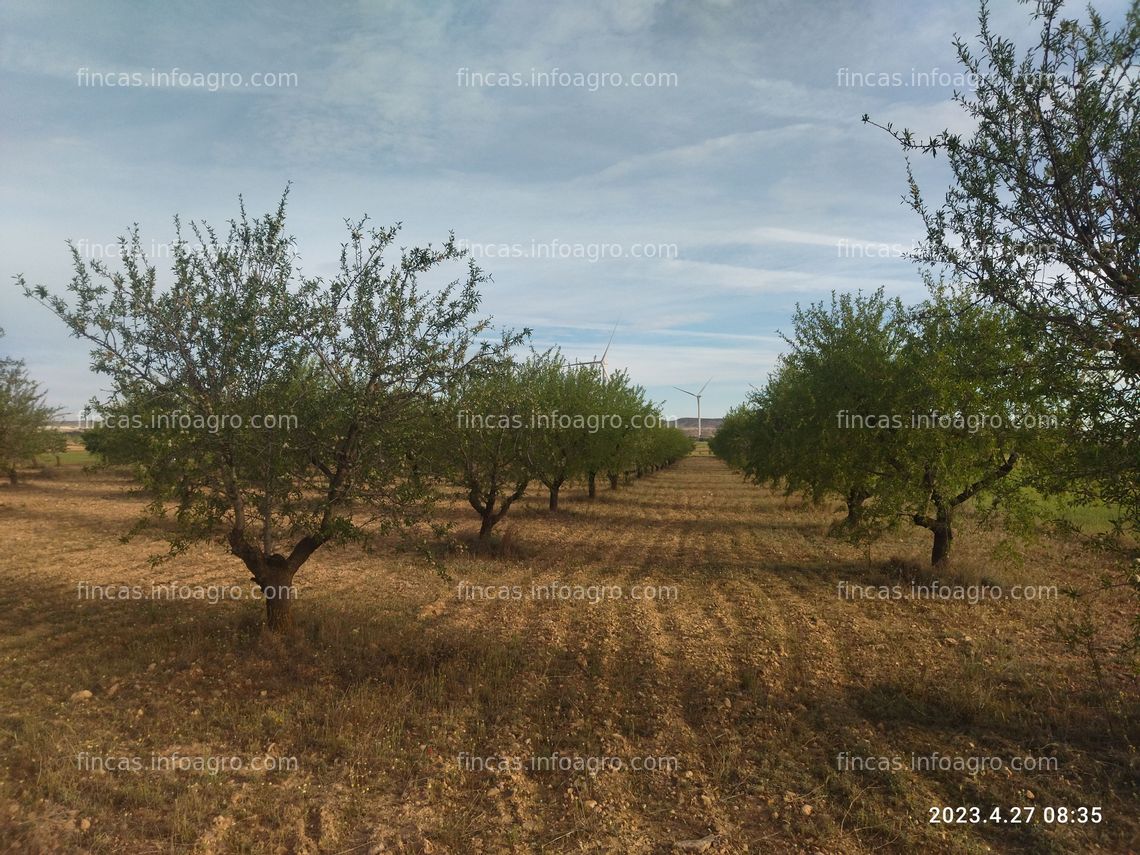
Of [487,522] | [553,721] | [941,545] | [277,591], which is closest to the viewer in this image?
[553,721]

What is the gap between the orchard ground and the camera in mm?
5637

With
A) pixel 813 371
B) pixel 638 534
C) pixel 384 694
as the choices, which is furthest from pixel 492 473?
pixel 384 694

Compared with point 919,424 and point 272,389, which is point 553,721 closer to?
point 272,389

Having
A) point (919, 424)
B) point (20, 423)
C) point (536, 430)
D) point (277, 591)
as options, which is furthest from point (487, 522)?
point (20, 423)

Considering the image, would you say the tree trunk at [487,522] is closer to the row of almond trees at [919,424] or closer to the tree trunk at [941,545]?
the row of almond trees at [919,424]

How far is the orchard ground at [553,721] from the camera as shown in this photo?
5637mm

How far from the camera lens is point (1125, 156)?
18.7ft

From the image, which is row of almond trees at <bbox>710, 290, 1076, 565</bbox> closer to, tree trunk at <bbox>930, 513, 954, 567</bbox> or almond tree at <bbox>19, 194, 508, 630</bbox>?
tree trunk at <bbox>930, 513, 954, 567</bbox>

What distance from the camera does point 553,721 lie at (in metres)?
7.89

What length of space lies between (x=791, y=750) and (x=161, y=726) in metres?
7.32

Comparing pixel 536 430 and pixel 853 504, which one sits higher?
pixel 536 430

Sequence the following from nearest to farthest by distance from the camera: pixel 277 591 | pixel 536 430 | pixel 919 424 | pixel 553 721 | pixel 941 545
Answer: pixel 553 721, pixel 277 591, pixel 919 424, pixel 941 545, pixel 536 430

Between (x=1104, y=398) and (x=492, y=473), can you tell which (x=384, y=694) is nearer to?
(x=1104, y=398)

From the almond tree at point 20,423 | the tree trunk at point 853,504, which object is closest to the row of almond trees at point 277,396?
the tree trunk at point 853,504
